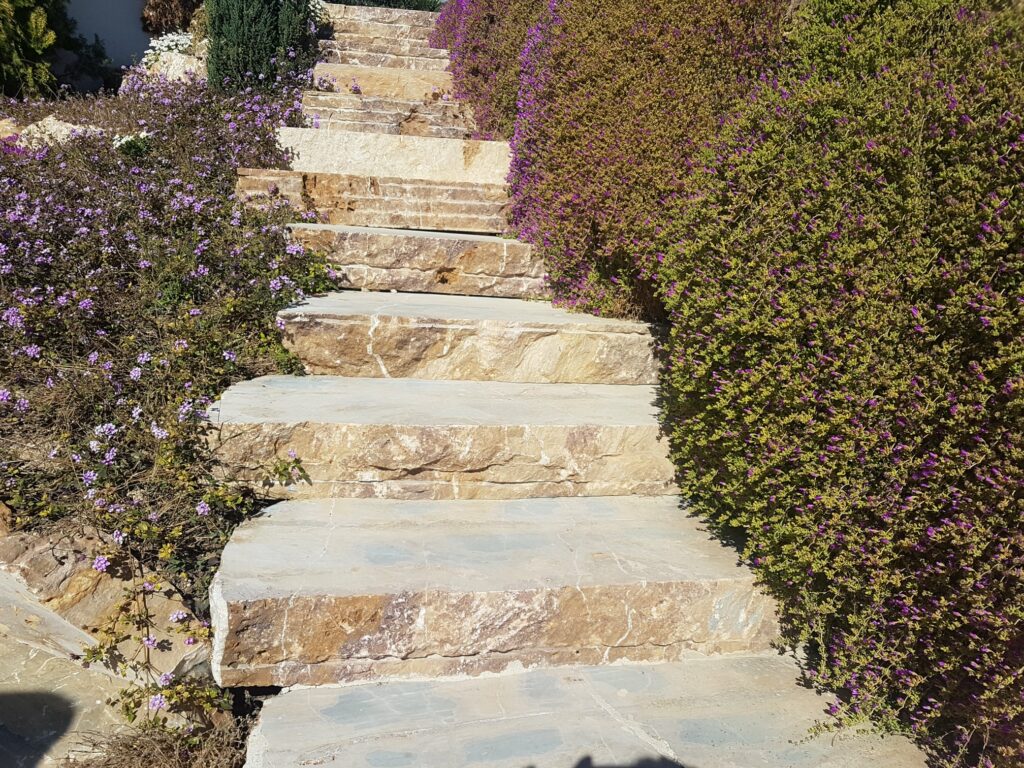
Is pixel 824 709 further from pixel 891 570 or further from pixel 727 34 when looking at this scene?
pixel 727 34

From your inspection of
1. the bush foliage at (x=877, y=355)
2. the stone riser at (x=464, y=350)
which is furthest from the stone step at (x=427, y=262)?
the bush foliage at (x=877, y=355)

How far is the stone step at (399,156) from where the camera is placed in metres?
4.90

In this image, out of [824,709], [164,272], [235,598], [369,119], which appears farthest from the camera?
[369,119]

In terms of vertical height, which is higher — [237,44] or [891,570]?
[237,44]

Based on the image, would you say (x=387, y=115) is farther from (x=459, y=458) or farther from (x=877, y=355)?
(x=877, y=355)

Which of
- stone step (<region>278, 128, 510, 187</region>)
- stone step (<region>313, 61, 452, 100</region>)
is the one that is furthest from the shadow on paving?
stone step (<region>313, 61, 452, 100</region>)

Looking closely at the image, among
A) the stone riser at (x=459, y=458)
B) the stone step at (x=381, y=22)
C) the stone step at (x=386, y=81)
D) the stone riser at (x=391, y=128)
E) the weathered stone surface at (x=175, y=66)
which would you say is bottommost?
the stone riser at (x=459, y=458)

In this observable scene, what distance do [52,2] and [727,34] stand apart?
26.5 feet

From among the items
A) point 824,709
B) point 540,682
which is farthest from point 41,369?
point 824,709

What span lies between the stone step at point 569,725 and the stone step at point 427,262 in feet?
8.19

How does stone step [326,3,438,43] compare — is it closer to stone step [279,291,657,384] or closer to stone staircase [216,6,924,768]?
stone staircase [216,6,924,768]

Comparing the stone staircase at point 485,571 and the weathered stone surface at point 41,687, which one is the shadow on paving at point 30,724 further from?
the stone staircase at point 485,571

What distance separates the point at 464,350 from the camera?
3.17 meters

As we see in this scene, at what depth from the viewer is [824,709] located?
2053 millimetres
